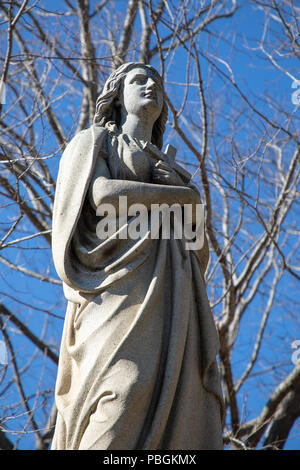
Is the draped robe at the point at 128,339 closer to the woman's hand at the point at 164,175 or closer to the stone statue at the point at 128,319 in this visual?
the stone statue at the point at 128,319

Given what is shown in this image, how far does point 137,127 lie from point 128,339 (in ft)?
5.82

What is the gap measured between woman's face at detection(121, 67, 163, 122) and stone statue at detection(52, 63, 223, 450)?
31cm

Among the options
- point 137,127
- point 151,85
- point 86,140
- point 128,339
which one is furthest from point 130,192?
point 151,85

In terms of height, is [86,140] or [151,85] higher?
[151,85]

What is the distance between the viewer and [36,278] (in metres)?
13.2

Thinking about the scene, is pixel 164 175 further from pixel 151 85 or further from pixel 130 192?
pixel 151 85

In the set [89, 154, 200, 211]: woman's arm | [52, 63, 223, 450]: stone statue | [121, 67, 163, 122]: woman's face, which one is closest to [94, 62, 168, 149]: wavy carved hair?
[121, 67, 163, 122]: woman's face

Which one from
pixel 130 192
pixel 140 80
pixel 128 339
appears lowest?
pixel 128 339

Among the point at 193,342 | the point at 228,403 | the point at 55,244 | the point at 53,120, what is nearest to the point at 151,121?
the point at 55,244

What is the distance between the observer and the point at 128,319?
532 centimetres

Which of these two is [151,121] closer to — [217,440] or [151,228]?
[151,228]

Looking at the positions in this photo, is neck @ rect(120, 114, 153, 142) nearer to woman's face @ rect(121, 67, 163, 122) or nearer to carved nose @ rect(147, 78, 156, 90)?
woman's face @ rect(121, 67, 163, 122)

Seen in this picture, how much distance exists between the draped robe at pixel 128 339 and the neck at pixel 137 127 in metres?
0.43

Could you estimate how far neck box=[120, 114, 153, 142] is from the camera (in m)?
6.34
